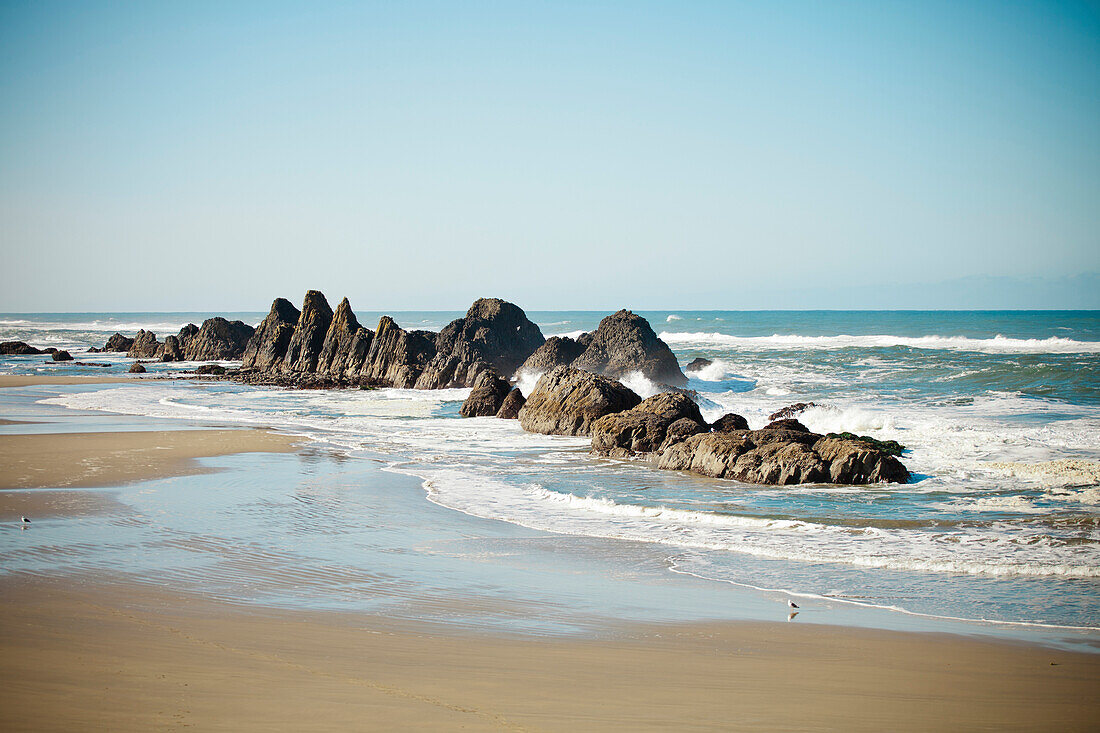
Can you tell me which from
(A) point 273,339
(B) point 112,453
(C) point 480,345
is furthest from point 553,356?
(A) point 273,339

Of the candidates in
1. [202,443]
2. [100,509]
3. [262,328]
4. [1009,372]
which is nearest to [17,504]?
[100,509]

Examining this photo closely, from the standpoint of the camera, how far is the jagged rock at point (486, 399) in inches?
910

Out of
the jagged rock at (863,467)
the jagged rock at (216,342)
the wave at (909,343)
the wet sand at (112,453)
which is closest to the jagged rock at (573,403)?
the wet sand at (112,453)

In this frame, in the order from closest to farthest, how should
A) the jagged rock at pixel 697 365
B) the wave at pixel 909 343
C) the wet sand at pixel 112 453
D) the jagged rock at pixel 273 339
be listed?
the wet sand at pixel 112 453 → the jagged rock at pixel 697 365 → the jagged rock at pixel 273 339 → the wave at pixel 909 343

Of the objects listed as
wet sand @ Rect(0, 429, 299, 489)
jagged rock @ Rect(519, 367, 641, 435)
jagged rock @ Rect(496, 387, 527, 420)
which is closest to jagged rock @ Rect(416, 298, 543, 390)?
jagged rock @ Rect(496, 387, 527, 420)

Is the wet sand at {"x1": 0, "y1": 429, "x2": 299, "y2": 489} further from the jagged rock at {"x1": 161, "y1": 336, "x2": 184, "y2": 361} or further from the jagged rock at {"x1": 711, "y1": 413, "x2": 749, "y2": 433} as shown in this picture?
the jagged rock at {"x1": 161, "y1": 336, "x2": 184, "y2": 361}

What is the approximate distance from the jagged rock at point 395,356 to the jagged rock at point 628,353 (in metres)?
8.88

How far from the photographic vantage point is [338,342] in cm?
4053

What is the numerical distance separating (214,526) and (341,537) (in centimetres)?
173

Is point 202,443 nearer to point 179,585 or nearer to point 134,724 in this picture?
point 179,585

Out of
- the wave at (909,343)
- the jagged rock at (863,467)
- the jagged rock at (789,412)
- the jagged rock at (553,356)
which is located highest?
the wave at (909,343)

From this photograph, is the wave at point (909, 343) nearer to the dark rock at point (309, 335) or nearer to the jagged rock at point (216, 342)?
the dark rock at point (309, 335)

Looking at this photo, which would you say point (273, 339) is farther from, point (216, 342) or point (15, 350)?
point (15, 350)

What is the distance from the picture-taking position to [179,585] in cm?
716
